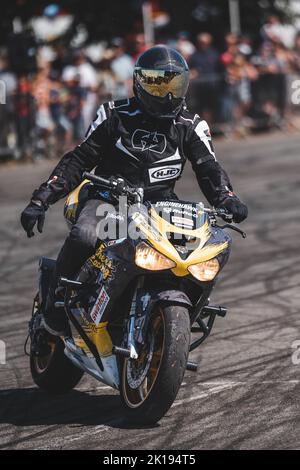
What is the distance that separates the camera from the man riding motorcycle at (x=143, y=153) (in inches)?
244

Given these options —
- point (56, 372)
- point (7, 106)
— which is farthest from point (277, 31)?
point (56, 372)

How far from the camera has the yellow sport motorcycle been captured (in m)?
5.61

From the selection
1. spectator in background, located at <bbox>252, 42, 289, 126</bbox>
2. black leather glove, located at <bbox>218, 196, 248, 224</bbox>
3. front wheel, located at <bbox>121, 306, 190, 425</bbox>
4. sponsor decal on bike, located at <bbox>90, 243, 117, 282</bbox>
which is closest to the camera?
front wheel, located at <bbox>121, 306, 190, 425</bbox>

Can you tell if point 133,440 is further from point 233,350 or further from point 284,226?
point 284,226

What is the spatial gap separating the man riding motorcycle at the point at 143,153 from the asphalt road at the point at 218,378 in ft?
2.16

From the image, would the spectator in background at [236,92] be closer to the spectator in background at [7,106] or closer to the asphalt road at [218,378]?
the spectator in background at [7,106]

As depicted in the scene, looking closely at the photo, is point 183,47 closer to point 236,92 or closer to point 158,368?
point 236,92

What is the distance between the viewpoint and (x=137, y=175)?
20.7ft

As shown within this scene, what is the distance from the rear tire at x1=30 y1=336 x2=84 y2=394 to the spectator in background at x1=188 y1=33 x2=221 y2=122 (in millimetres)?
13758

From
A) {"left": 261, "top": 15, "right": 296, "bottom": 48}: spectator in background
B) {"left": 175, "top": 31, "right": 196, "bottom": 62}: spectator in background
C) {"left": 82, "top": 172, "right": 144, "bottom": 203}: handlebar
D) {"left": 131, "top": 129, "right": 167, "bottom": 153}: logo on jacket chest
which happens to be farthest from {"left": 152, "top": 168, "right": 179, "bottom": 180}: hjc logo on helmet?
{"left": 261, "top": 15, "right": 296, "bottom": 48}: spectator in background

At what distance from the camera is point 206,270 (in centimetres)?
571

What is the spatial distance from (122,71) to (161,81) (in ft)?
43.0
